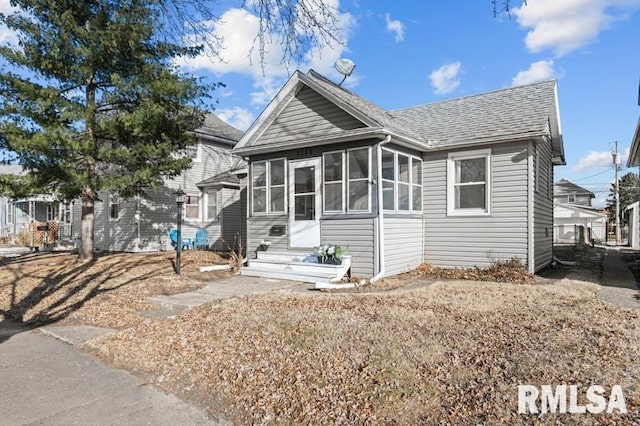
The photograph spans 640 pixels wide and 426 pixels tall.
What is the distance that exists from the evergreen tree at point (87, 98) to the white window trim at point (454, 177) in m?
7.96

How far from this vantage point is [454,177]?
1106 cm

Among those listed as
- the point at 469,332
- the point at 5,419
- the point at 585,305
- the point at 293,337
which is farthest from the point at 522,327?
the point at 5,419

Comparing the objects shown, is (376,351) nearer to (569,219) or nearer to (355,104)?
(355,104)

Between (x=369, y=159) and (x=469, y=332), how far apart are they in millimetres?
5596

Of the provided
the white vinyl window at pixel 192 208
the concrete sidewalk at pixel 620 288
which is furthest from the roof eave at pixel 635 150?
the white vinyl window at pixel 192 208

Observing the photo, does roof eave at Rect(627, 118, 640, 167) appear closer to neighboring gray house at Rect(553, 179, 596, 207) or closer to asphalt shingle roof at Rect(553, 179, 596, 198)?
neighboring gray house at Rect(553, 179, 596, 207)

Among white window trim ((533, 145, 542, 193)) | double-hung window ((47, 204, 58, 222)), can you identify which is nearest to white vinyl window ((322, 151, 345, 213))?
white window trim ((533, 145, 542, 193))

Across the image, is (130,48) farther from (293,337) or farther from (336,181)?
(293,337)

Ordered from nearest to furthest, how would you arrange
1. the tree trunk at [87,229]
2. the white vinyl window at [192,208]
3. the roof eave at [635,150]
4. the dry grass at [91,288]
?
the dry grass at [91,288] → the roof eave at [635,150] → the tree trunk at [87,229] → the white vinyl window at [192,208]

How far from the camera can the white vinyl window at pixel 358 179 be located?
390 inches

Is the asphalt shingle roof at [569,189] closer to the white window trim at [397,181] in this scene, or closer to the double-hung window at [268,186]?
the white window trim at [397,181]

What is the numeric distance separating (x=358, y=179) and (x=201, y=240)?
10.4 m

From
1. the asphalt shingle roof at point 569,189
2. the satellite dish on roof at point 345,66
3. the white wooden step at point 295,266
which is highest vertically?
the satellite dish on roof at point 345,66

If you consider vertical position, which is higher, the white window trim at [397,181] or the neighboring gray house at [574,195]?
the neighboring gray house at [574,195]
